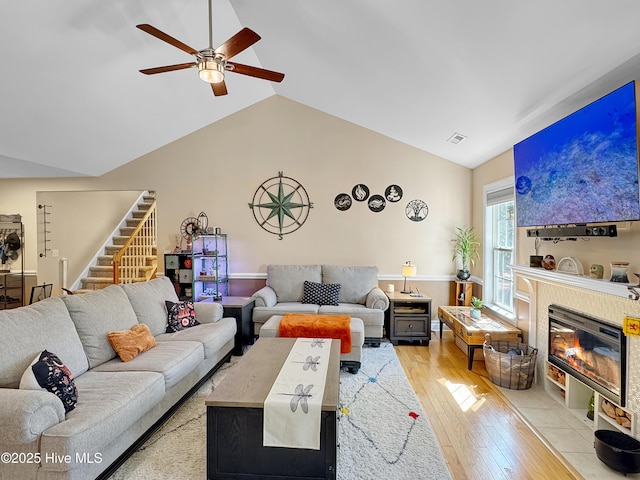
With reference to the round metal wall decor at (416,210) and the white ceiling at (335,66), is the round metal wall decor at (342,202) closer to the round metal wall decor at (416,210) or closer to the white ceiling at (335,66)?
the round metal wall decor at (416,210)

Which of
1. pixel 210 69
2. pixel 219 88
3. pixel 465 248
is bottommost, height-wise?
pixel 465 248

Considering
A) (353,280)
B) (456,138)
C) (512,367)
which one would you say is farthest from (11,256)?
(512,367)

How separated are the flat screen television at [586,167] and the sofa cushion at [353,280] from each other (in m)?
2.21

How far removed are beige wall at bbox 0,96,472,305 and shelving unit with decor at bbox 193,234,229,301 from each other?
147mm

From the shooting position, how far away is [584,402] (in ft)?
9.29

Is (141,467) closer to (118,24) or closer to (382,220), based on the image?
(118,24)

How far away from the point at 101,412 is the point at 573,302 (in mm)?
3413

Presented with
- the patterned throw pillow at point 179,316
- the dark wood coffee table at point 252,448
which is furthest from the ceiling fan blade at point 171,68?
the dark wood coffee table at point 252,448

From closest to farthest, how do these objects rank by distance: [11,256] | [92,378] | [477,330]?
[92,378], [477,330], [11,256]

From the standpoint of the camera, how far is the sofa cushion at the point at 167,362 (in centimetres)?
250

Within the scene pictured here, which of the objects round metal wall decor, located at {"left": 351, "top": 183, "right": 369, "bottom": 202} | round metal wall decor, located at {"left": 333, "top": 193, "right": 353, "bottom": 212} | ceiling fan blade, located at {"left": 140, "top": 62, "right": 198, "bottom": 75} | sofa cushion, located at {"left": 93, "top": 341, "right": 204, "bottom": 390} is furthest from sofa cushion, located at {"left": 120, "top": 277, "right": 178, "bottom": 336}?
round metal wall decor, located at {"left": 351, "top": 183, "right": 369, "bottom": 202}

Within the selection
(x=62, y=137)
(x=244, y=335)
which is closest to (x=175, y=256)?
(x=244, y=335)

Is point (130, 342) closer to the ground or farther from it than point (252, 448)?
farther from it

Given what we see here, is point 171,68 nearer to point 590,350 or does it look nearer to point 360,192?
point 360,192
